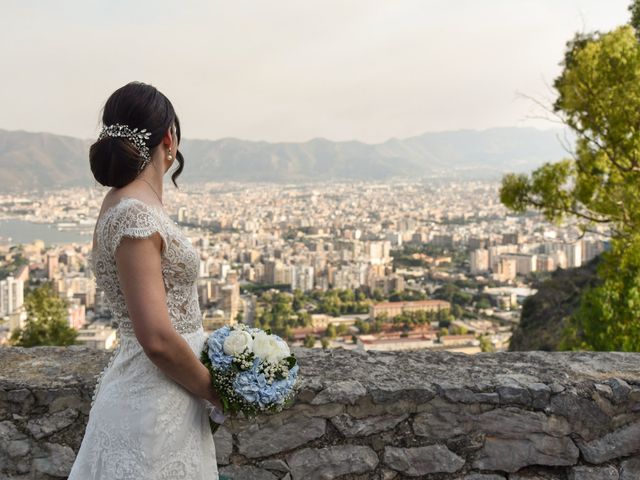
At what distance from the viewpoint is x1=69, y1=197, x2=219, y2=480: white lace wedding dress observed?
132cm

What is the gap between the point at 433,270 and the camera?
104 feet

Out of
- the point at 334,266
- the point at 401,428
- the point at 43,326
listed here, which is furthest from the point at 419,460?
the point at 334,266

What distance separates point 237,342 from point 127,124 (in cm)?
52

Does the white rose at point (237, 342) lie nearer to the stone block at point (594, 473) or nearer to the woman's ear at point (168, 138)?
the woman's ear at point (168, 138)

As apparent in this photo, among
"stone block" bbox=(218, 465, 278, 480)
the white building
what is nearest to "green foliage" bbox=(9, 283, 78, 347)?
the white building

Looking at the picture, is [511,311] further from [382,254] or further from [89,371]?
[89,371]

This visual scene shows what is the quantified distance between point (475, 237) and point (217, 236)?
52.1ft

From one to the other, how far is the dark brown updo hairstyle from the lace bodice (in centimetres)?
7

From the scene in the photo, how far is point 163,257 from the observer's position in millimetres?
1307

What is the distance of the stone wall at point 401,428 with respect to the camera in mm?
2133

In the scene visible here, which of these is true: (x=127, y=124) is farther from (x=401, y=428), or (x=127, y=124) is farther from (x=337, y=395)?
(x=401, y=428)

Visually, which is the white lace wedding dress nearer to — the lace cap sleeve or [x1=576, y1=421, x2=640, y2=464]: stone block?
the lace cap sleeve

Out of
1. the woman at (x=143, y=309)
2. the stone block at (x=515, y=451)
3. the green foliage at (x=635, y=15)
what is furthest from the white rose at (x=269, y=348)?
the green foliage at (x=635, y=15)

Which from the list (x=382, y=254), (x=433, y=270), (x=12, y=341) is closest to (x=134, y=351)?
(x=12, y=341)
